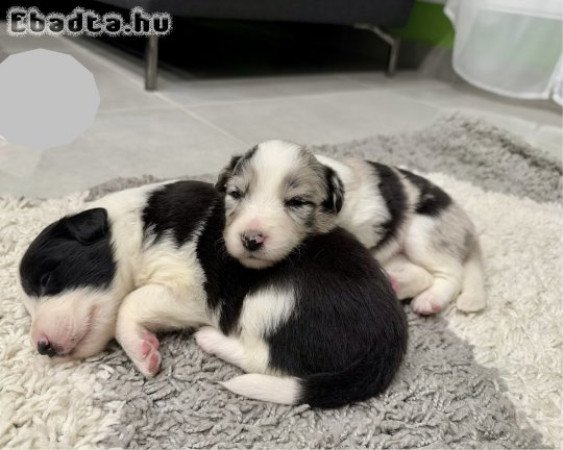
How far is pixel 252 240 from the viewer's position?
4.19ft

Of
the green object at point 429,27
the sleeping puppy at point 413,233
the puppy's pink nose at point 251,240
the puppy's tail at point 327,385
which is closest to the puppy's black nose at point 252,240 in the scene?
the puppy's pink nose at point 251,240

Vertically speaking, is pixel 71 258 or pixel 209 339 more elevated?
pixel 71 258

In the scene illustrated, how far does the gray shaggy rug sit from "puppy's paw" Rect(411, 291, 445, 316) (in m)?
0.03

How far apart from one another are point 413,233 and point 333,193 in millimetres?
355

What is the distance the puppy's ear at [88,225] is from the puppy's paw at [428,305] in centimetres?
86

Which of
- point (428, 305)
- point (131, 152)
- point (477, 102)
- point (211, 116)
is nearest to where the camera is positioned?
point (428, 305)

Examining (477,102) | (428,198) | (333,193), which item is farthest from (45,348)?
(477,102)

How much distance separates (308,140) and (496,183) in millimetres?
913

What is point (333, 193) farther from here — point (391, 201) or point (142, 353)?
point (142, 353)

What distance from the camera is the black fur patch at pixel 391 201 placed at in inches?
67.2

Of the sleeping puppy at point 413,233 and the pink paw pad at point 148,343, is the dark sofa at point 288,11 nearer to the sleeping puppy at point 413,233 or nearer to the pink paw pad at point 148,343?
the sleeping puppy at point 413,233

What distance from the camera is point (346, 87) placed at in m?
4.21

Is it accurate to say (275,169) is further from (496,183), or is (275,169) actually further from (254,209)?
(496,183)

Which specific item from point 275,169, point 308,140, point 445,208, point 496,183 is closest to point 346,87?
point 308,140
